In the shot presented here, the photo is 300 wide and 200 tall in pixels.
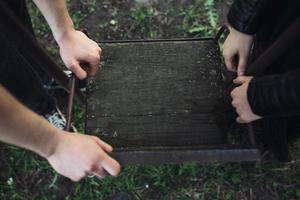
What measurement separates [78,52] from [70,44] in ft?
0.15

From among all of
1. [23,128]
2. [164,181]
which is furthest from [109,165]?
[164,181]

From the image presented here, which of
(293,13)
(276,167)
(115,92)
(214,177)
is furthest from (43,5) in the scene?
(276,167)

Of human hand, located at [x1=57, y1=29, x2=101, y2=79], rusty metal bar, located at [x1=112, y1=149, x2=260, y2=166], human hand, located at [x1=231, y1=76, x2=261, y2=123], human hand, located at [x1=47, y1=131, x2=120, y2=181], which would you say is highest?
human hand, located at [x1=57, y1=29, x2=101, y2=79]

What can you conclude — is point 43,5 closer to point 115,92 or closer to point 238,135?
point 115,92

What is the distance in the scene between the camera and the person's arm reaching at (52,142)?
0.99 meters

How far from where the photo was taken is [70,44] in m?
1.49

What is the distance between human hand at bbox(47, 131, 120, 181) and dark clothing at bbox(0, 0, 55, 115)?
0.37 metres

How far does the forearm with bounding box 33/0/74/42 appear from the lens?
142 cm

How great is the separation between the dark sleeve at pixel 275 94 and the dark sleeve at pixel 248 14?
20cm

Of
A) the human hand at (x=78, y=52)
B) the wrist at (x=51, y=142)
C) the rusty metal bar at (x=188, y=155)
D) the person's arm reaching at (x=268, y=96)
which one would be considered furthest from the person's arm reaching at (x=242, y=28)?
the wrist at (x=51, y=142)

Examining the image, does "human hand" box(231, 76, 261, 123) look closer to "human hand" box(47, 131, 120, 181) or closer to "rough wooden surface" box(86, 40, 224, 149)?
"rough wooden surface" box(86, 40, 224, 149)

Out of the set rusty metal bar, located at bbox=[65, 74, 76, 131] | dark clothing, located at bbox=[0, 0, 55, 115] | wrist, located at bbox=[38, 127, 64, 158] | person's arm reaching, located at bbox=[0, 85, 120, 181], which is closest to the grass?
dark clothing, located at bbox=[0, 0, 55, 115]

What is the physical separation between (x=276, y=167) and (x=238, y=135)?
0.34m

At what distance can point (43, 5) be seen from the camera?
1.42m
